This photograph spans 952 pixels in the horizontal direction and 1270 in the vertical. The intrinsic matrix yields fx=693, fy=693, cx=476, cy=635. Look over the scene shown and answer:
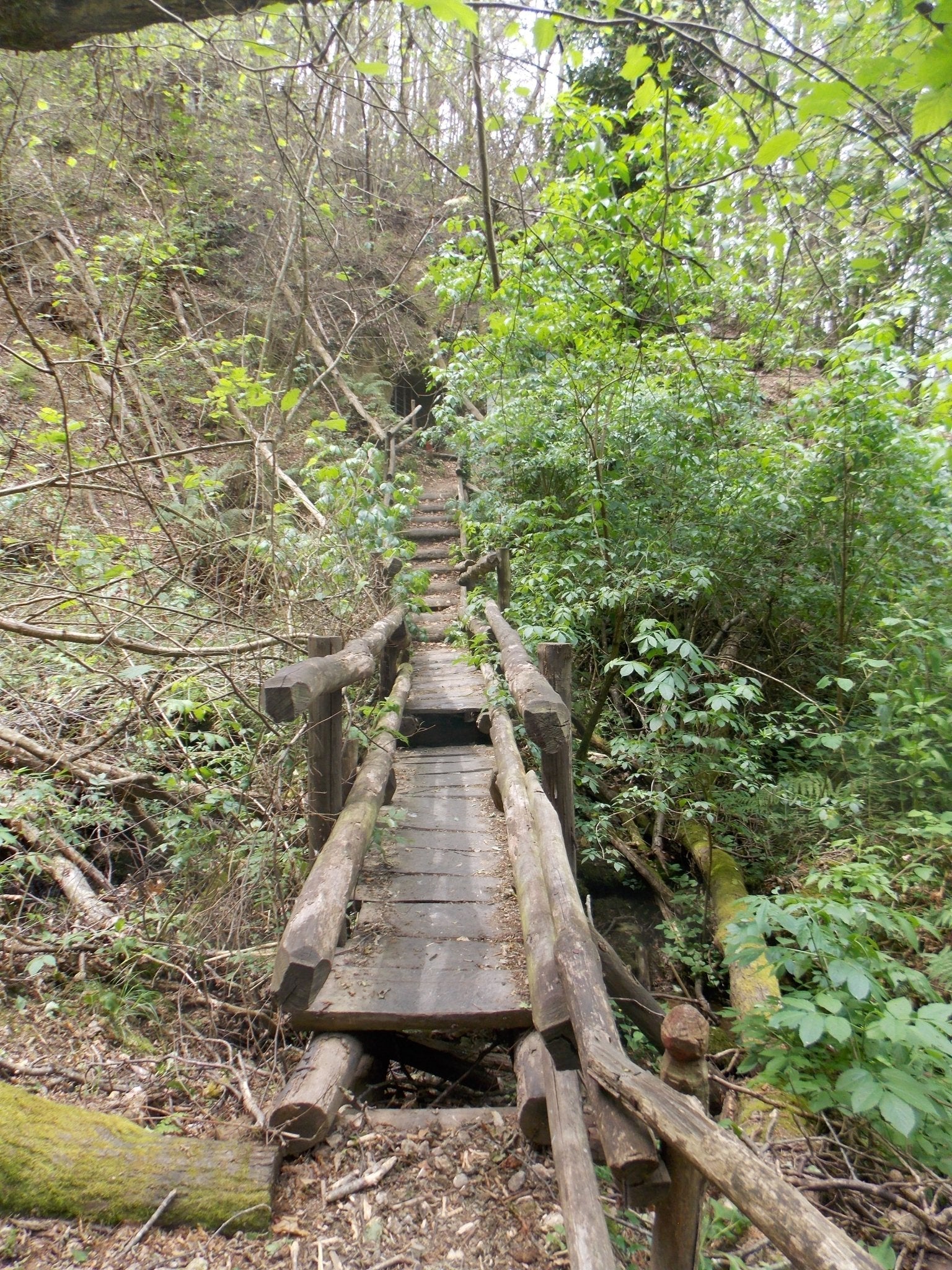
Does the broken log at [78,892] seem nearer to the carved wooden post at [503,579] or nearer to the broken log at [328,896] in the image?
the broken log at [328,896]

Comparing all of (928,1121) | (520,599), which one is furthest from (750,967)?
(520,599)

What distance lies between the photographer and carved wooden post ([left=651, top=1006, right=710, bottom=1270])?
1571mm

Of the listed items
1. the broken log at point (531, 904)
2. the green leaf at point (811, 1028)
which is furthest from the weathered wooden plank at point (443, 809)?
the green leaf at point (811, 1028)

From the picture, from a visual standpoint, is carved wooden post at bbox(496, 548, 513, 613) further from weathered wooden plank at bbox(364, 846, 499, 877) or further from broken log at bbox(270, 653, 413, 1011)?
weathered wooden plank at bbox(364, 846, 499, 877)

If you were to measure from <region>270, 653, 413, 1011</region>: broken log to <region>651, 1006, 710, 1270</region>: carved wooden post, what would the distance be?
1368 mm

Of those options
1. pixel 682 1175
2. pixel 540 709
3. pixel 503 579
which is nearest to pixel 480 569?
pixel 503 579

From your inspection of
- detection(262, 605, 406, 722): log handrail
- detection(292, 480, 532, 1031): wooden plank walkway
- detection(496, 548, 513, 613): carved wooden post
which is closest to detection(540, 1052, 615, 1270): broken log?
detection(292, 480, 532, 1031): wooden plank walkway

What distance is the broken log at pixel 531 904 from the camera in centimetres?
229

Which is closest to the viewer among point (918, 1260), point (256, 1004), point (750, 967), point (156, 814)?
point (918, 1260)

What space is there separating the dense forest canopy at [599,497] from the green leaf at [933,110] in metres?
0.01

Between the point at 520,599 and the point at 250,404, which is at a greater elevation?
the point at 250,404

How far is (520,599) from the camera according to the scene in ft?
22.1

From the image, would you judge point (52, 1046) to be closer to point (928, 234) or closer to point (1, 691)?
point (1, 691)

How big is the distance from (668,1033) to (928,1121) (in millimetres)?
1817
